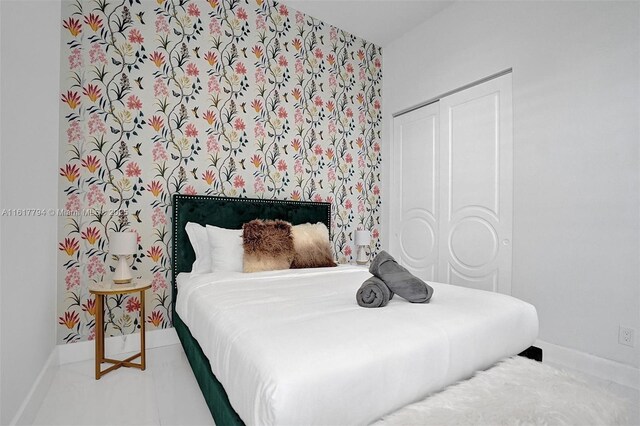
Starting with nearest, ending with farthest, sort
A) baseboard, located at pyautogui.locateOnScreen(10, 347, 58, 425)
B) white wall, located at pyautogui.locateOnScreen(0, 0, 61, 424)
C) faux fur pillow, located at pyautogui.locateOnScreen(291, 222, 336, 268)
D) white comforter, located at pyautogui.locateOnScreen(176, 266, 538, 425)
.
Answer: white comforter, located at pyautogui.locateOnScreen(176, 266, 538, 425)
white wall, located at pyautogui.locateOnScreen(0, 0, 61, 424)
baseboard, located at pyautogui.locateOnScreen(10, 347, 58, 425)
faux fur pillow, located at pyautogui.locateOnScreen(291, 222, 336, 268)

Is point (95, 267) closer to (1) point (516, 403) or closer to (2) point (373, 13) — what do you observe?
(1) point (516, 403)

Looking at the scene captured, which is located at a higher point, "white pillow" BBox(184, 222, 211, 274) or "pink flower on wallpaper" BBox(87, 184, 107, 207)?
"pink flower on wallpaper" BBox(87, 184, 107, 207)

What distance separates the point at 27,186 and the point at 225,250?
127cm

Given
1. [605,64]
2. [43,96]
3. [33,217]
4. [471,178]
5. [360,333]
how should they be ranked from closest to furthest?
[360,333] < [33,217] < [43,96] < [605,64] < [471,178]

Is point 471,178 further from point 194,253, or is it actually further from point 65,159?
point 65,159

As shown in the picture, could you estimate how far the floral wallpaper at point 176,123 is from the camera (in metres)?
2.43

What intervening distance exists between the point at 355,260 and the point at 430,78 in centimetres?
222

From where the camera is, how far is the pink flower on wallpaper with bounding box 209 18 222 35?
298cm

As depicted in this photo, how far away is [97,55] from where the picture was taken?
2494 millimetres

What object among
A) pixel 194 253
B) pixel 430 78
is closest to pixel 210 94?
pixel 194 253

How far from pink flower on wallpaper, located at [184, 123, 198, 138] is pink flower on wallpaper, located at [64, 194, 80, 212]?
3.16 feet

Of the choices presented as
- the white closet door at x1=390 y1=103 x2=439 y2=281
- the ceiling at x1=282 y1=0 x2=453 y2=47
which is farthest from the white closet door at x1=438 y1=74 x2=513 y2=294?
the ceiling at x1=282 y1=0 x2=453 y2=47

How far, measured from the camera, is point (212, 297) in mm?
1834

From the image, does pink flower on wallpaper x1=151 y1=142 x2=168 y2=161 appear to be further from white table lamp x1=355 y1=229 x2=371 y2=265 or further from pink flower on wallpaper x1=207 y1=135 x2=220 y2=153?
white table lamp x1=355 y1=229 x2=371 y2=265
